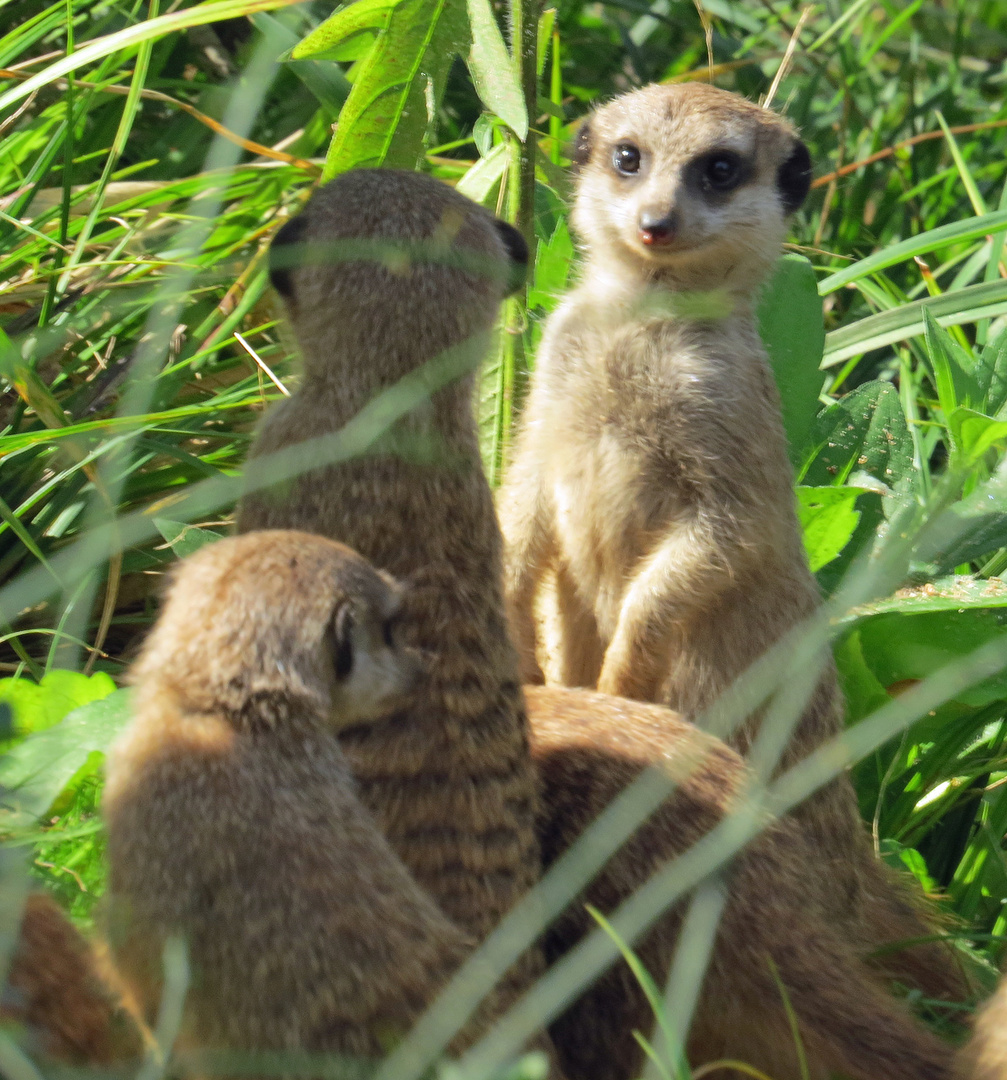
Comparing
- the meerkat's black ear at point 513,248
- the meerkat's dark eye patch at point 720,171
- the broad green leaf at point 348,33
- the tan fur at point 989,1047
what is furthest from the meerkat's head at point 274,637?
the meerkat's dark eye patch at point 720,171

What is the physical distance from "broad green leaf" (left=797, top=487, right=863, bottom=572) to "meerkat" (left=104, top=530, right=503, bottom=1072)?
1399 millimetres

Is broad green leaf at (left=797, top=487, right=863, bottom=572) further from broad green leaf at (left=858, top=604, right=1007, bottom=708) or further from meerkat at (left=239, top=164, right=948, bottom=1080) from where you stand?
meerkat at (left=239, top=164, right=948, bottom=1080)

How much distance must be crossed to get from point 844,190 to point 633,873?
3.05 metres

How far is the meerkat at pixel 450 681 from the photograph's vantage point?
189 cm

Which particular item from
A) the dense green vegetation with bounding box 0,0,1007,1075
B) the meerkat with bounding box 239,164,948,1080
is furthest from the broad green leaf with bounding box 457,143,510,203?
the meerkat with bounding box 239,164,948,1080

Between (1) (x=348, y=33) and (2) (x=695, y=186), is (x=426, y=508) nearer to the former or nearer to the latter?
(1) (x=348, y=33)

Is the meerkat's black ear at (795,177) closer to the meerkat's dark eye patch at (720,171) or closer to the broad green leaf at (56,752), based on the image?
the meerkat's dark eye patch at (720,171)

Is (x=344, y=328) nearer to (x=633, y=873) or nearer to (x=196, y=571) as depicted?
(x=196, y=571)

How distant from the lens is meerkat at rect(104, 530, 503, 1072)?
1.56 meters

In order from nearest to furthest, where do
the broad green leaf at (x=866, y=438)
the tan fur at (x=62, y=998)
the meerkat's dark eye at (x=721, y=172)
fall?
the tan fur at (x=62, y=998) < the meerkat's dark eye at (x=721, y=172) < the broad green leaf at (x=866, y=438)

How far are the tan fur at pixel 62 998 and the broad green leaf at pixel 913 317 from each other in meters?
2.24

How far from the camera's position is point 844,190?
4.39 meters

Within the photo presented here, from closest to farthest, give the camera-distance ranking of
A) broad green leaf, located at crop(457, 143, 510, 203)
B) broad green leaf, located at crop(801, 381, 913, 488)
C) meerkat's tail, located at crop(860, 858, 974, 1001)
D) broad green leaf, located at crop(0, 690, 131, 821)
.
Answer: broad green leaf, located at crop(0, 690, 131, 821)
meerkat's tail, located at crop(860, 858, 974, 1001)
broad green leaf, located at crop(457, 143, 510, 203)
broad green leaf, located at crop(801, 381, 913, 488)

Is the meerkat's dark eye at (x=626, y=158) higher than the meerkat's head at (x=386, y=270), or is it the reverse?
the meerkat's dark eye at (x=626, y=158)
